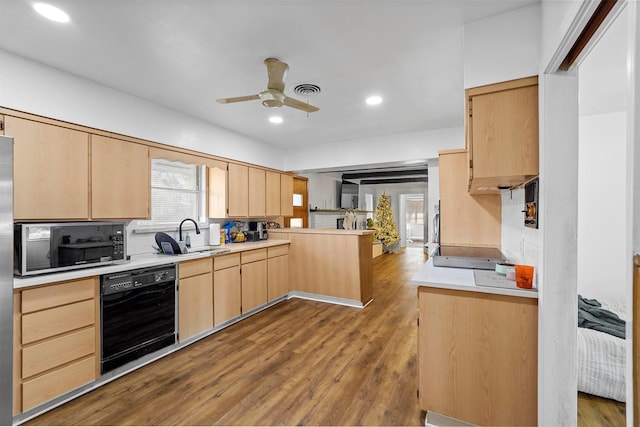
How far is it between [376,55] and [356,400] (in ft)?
8.45

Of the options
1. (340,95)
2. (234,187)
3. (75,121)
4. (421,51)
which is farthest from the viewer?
(234,187)

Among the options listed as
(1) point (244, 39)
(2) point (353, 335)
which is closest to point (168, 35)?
(1) point (244, 39)

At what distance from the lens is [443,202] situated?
2.81m

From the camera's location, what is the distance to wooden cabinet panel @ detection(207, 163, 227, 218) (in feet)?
12.8

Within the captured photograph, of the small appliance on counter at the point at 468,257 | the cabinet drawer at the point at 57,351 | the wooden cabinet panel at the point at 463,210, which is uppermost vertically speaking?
the wooden cabinet panel at the point at 463,210

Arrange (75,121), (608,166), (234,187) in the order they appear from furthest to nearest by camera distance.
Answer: (234,187) → (608,166) → (75,121)

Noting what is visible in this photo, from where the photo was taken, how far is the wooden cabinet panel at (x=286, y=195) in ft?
16.6

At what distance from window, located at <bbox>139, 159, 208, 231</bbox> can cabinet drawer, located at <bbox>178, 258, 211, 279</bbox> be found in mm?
775

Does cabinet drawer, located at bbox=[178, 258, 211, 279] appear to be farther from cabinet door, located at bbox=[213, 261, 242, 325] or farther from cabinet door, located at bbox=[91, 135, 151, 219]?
cabinet door, located at bbox=[91, 135, 151, 219]

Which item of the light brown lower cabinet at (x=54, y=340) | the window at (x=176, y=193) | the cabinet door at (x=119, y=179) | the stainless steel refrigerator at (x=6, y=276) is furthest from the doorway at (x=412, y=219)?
the stainless steel refrigerator at (x=6, y=276)

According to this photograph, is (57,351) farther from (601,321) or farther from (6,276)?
(601,321)

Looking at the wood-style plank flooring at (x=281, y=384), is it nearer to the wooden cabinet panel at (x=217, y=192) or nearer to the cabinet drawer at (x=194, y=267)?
the cabinet drawer at (x=194, y=267)

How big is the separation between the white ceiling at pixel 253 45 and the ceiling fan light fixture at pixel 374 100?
0.25ft

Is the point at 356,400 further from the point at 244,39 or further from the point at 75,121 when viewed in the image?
the point at 75,121
